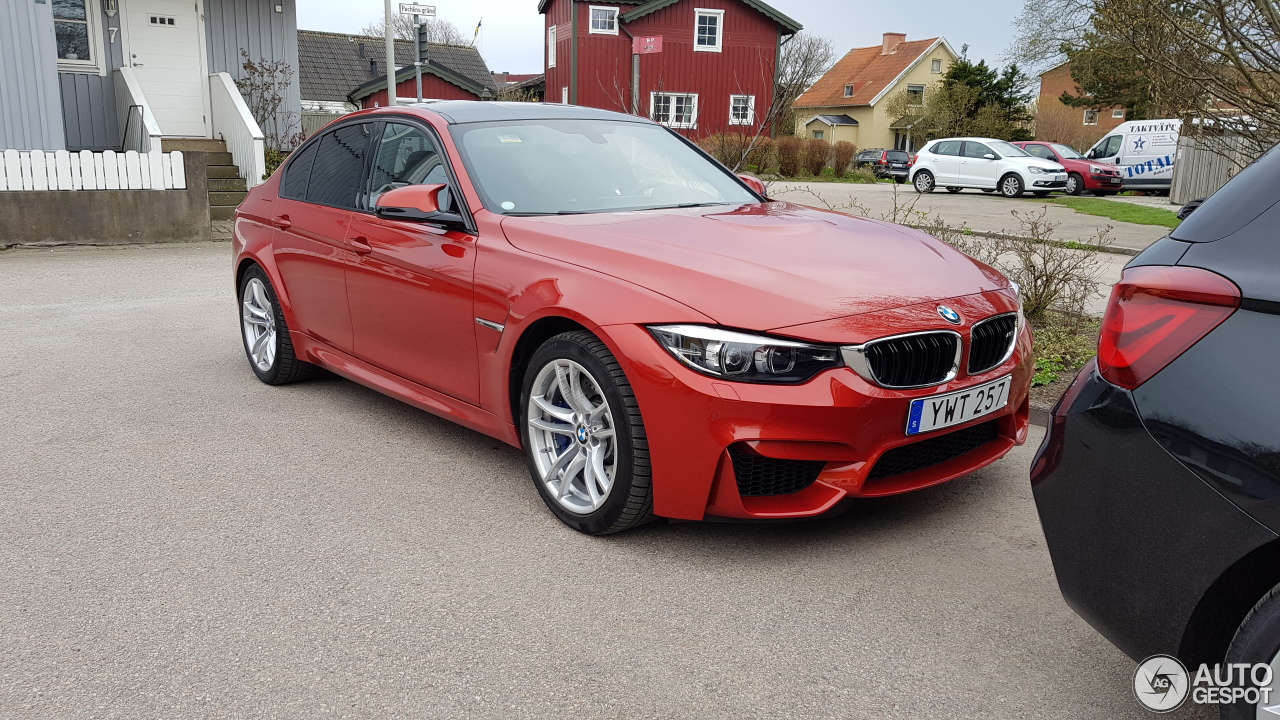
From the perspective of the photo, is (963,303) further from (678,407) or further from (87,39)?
(87,39)

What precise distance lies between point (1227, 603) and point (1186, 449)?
1.13 ft

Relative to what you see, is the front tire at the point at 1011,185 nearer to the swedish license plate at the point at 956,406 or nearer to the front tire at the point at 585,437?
the swedish license plate at the point at 956,406

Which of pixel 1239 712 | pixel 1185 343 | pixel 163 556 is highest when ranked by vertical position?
pixel 1185 343

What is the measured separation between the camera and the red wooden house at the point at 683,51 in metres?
42.2

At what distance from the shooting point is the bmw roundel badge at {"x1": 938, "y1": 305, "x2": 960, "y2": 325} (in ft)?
11.5

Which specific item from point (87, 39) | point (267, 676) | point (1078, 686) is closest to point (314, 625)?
point (267, 676)

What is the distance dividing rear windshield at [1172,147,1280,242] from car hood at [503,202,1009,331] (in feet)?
3.93

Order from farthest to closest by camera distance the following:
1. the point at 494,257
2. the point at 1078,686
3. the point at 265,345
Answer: the point at 265,345 → the point at 494,257 → the point at 1078,686

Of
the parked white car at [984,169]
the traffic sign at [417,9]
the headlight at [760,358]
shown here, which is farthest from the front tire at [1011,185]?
the headlight at [760,358]

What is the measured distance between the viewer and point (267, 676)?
2.87 meters

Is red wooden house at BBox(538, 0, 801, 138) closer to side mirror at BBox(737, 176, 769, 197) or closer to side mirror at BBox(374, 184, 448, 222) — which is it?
side mirror at BBox(737, 176, 769, 197)

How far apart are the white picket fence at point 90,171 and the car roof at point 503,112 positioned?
9.12 metres

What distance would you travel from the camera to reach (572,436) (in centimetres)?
388

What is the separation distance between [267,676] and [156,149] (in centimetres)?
1352
